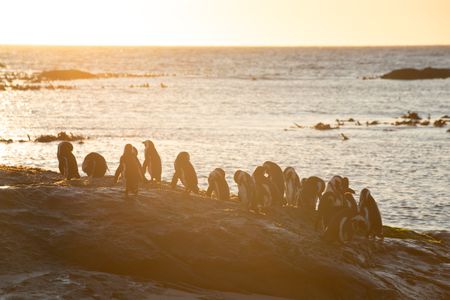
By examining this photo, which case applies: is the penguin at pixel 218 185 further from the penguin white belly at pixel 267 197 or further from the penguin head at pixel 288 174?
the penguin head at pixel 288 174

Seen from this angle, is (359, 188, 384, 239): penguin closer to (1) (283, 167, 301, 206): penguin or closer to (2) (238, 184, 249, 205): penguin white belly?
(2) (238, 184, 249, 205): penguin white belly

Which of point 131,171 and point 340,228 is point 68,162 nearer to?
point 131,171

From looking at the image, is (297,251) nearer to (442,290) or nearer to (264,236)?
(264,236)

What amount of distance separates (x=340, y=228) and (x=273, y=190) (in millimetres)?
3770

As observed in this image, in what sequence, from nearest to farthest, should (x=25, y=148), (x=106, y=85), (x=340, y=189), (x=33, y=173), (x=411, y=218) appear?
(x=340, y=189), (x=33, y=173), (x=411, y=218), (x=25, y=148), (x=106, y=85)

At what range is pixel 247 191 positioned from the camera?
70.5 feet

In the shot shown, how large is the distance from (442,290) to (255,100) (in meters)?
82.2

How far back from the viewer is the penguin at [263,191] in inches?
853

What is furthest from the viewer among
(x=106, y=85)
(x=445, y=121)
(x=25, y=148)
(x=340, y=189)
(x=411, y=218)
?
(x=106, y=85)

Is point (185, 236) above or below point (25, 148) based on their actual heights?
above

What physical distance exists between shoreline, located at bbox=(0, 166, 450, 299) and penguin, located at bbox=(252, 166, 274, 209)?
6.77 ft

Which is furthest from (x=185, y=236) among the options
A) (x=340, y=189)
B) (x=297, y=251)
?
(x=340, y=189)

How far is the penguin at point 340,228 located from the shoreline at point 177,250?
0.29 m

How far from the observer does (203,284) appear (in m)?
17.0
